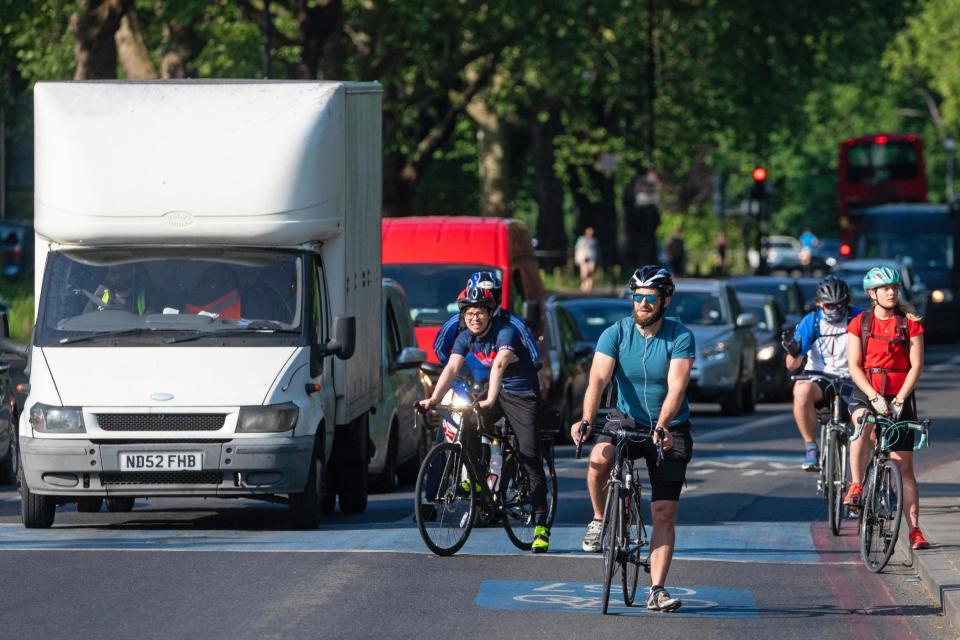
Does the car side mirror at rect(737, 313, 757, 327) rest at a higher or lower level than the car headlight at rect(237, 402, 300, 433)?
higher

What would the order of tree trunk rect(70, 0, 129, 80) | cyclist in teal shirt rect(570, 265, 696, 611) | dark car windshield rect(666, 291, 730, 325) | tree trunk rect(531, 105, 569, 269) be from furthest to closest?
tree trunk rect(531, 105, 569, 269) < dark car windshield rect(666, 291, 730, 325) < tree trunk rect(70, 0, 129, 80) < cyclist in teal shirt rect(570, 265, 696, 611)

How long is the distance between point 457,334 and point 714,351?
45.3 feet

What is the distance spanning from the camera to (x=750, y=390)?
2756 centimetres

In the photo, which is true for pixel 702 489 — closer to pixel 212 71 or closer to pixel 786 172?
pixel 212 71

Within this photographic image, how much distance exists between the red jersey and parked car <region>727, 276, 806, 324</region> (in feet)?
66.1

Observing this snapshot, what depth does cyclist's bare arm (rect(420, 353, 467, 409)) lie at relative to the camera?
12219 millimetres

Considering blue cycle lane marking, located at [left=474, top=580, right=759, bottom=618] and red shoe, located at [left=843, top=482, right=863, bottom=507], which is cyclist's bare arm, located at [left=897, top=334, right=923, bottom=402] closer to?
red shoe, located at [left=843, top=482, right=863, bottom=507]

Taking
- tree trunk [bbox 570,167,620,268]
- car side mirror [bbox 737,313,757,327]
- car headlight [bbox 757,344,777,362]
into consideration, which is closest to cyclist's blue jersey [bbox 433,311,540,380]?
car side mirror [bbox 737,313,757,327]

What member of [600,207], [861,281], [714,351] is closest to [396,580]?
[714,351]

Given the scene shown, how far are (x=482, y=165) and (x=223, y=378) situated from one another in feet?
110

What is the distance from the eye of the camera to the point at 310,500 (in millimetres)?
13273

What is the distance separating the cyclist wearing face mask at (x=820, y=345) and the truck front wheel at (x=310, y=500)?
3.27 meters

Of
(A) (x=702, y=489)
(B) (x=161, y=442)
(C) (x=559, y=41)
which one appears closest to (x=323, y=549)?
(B) (x=161, y=442)

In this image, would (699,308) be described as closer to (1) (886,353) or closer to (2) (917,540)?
(1) (886,353)
